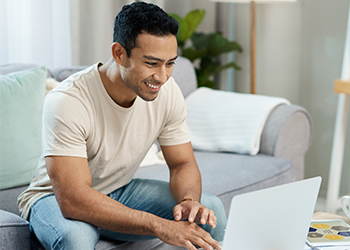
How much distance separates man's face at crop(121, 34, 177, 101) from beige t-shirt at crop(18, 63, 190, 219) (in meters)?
0.11

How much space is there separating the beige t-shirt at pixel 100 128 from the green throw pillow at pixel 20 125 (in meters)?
0.23

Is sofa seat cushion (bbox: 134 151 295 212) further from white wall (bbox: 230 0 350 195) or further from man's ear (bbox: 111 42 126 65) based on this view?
white wall (bbox: 230 0 350 195)

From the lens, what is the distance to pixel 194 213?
1005 mm

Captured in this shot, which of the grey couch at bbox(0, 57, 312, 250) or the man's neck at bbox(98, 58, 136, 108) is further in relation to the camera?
the grey couch at bbox(0, 57, 312, 250)

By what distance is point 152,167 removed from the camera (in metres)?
1.74

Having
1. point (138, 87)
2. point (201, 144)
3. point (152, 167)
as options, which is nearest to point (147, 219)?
point (138, 87)

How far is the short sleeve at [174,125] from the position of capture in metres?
1.29

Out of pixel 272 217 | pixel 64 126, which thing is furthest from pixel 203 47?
pixel 272 217

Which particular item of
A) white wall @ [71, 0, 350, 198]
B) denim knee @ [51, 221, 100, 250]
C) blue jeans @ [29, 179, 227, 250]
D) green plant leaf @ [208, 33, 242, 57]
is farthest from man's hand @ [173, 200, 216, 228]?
green plant leaf @ [208, 33, 242, 57]

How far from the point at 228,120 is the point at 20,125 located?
0.97m

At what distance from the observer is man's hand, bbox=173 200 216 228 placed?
1.00 m

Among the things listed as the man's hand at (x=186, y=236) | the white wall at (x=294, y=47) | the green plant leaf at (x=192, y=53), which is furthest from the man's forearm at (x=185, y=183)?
the green plant leaf at (x=192, y=53)

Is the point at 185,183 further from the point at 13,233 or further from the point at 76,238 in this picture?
the point at 13,233

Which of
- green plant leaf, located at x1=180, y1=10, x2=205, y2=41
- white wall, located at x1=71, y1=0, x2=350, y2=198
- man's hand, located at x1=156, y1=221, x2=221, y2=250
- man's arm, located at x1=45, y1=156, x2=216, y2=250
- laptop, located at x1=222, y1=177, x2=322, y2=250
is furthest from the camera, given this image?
green plant leaf, located at x1=180, y1=10, x2=205, y2=41
